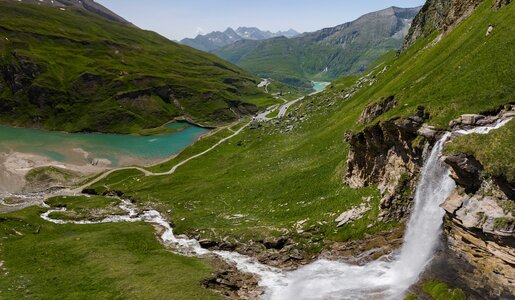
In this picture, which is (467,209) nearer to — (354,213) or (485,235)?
(485,235)

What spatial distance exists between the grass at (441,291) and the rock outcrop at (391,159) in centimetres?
993

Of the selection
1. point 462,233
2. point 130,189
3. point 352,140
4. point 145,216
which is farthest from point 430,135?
point 130,189

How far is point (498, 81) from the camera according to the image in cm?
3897

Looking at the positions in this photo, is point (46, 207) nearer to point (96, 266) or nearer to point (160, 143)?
point (96, 266)

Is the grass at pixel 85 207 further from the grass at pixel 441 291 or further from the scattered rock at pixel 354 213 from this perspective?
the grass at pixel 441 291

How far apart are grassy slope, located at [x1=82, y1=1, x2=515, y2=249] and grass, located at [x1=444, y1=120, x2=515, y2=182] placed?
16.5 ft

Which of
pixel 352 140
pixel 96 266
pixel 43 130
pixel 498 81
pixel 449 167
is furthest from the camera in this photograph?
pixel 43 130

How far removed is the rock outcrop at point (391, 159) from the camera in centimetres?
4109

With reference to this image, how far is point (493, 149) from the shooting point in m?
30.0

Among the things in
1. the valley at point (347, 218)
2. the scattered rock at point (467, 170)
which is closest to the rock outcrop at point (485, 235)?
the valley at point (347, 218)

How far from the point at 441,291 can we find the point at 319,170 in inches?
1494

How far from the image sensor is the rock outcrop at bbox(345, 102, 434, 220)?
41094 mm

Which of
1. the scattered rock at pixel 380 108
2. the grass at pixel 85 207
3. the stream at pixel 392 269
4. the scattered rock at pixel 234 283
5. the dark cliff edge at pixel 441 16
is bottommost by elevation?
the grass at pixel 85 207

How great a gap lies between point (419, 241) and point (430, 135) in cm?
1072
